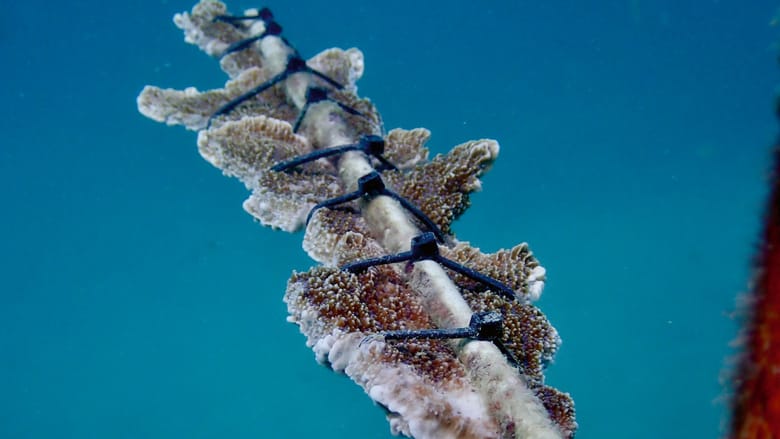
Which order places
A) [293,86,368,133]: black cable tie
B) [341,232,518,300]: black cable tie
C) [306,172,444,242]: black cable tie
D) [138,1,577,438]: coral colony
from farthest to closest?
[293,86,368,133]: black cable tie
[306,172,444,242]: black cable tie
[341,232,518,300]: black cable tie
[138,1,577,438]: coral colony

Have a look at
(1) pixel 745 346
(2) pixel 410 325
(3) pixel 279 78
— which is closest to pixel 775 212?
(1) pixel 745 346

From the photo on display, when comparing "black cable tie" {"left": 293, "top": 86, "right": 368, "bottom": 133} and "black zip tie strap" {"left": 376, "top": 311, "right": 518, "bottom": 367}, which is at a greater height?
"black cable tie" {"left": 293, "top": 86, "right": 368, "bottom": 133}

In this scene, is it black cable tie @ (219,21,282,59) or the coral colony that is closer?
the coral colony

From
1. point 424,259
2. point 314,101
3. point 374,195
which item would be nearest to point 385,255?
point 424,259

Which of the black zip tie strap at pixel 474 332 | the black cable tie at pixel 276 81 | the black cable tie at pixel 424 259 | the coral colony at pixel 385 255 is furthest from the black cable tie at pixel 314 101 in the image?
the black zip tie strap at pixel 474 332

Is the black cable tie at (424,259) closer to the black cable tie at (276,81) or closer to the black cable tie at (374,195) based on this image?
the black cable tie at (374,195)

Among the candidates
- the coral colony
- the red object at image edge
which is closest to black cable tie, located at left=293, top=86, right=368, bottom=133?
the coral colony

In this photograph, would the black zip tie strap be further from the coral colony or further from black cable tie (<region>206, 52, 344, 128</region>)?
black cable tie (<region>206, 52, 344, 128</region>)
